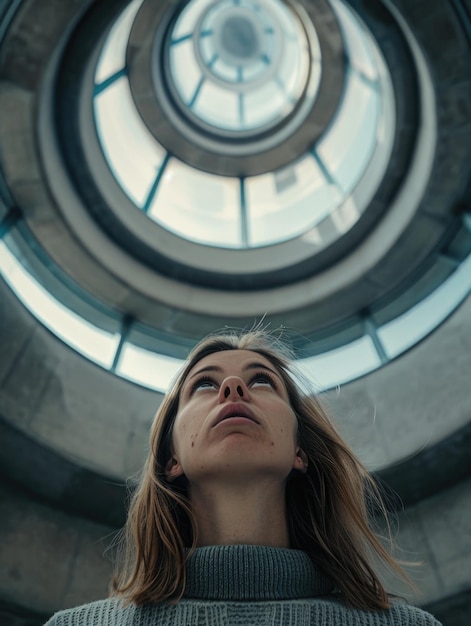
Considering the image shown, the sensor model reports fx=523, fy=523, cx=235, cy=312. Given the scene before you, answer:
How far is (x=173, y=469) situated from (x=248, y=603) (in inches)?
31.5

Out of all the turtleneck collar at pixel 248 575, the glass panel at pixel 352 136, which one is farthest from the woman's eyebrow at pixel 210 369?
the glass panel at pixel 352 136

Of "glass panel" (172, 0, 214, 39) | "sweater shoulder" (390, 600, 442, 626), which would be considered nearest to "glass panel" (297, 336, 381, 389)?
"sweater shoulder" (390, 600, 442, 626)

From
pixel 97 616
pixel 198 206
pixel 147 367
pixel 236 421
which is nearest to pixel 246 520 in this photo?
pixel 236 421

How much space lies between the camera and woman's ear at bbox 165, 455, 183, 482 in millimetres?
2477

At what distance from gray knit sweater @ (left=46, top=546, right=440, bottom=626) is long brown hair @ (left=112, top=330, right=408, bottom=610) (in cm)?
5

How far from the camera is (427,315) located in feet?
27.1

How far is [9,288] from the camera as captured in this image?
7.16 meters

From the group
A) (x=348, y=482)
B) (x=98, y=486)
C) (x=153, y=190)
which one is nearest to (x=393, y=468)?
(x=98, y=486)

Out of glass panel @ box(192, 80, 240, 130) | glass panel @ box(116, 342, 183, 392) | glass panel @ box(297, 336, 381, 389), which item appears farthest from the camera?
glass panel @ box(192, 80, 240, 130)

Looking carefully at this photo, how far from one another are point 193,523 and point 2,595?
5243 millimetres

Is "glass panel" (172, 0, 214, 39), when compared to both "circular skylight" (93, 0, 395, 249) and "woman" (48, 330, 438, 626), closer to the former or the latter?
"circular skylight" (93, 0, 395, 249)

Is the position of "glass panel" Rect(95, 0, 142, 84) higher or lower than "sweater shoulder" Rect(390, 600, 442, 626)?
higher

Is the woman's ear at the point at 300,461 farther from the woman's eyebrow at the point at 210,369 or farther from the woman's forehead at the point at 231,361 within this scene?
the woman's eyebrow at the point at 210,369

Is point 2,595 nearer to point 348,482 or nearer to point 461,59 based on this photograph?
point 348,482
